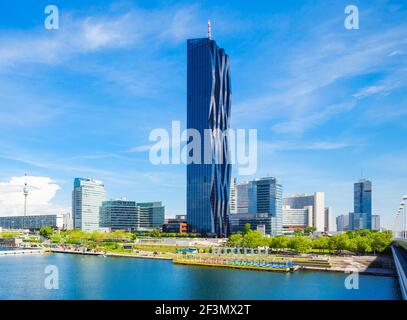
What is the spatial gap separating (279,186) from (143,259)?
8101 centimetres

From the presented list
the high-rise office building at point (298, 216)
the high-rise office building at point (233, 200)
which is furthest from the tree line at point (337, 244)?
the high-rise office building at point (298, 216)

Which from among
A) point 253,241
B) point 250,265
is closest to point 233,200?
point 253,241

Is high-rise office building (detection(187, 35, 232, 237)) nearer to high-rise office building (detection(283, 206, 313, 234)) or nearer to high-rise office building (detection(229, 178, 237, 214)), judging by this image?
high-rise office building (detection(229, 178, 237, 214))

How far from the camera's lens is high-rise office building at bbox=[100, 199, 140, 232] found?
521 ft

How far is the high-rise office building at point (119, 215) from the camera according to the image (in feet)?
521

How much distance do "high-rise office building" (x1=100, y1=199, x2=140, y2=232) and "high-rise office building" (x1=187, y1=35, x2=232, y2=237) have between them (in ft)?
140

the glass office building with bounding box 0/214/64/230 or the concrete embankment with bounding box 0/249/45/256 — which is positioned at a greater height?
the concrete embankment with bounding box 0/249/45/256

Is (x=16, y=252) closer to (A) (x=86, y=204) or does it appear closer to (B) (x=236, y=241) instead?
(B) (x=236, y=241)

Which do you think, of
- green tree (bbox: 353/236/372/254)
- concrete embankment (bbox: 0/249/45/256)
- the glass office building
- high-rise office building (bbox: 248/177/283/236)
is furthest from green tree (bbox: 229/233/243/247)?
the glass office building

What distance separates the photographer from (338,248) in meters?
63.8

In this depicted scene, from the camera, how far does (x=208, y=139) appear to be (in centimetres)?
12044

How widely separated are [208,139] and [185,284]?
82.1 m
